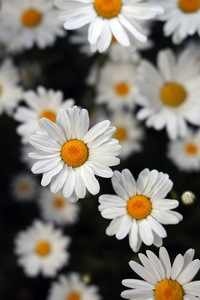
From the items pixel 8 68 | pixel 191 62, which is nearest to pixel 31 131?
pixel 8 68

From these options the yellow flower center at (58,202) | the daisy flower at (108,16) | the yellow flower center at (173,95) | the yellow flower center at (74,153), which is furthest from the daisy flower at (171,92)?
the yellow flower center at (74,153)

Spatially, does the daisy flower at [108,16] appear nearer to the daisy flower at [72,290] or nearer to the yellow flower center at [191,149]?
the yellow flower center at [191,149]

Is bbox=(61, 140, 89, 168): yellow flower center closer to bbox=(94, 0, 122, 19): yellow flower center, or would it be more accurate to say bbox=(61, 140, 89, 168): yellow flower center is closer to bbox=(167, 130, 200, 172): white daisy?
bbox=(94, 0, 122, 19): yellow flower center

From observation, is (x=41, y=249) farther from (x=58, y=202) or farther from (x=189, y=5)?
(x=189, y=5)

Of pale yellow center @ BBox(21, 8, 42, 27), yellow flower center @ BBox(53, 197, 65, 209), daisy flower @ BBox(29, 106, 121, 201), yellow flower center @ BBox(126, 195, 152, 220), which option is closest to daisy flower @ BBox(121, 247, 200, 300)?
yellow flower center @ BBox(126, 195, 152, 220)

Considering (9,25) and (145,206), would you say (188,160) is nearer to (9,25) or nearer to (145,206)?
(145,206)

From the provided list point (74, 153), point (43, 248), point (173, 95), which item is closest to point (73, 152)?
point (74, 153)

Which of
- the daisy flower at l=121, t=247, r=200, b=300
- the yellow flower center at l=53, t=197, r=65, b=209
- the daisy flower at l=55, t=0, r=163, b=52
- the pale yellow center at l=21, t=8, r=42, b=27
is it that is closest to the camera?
the daisy flower at l=121, t=247, r=200, b=300
